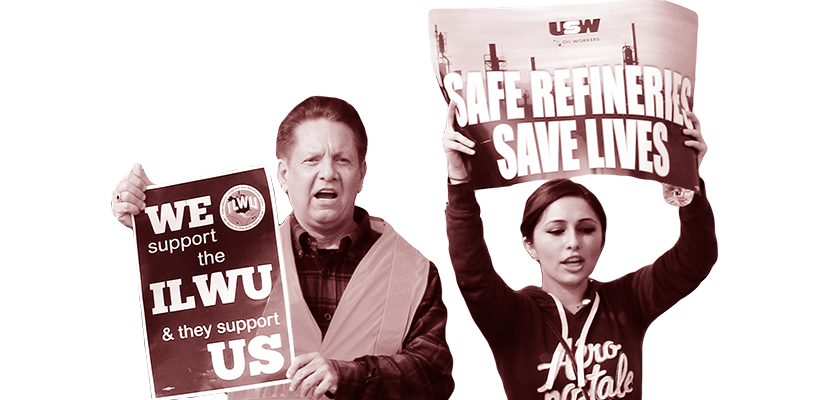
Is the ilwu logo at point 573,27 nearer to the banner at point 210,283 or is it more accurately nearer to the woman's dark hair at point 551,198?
the woman's dark hair at point 551,198

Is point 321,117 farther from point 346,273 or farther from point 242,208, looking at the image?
point 346,273

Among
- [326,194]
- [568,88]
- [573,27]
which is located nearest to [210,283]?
[326,194]

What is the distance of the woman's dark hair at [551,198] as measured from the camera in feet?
10.7

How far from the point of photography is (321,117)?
3.23 metres

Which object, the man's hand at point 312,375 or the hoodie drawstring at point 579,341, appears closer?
the man's hand at point 312,375

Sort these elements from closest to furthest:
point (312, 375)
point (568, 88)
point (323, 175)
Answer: point (312, 375) → point (323, 175) → point (568, 88)

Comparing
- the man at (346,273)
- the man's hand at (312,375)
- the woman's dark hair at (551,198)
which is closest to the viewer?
the man's hand at (312,375)

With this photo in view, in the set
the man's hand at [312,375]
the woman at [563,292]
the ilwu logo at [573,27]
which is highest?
the ilwu logo at [573,27]

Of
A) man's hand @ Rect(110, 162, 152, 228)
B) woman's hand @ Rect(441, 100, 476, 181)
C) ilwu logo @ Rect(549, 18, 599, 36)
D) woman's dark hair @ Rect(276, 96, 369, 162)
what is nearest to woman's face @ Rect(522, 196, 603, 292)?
woman's hand @ Rect(441, 100, 476, 181)

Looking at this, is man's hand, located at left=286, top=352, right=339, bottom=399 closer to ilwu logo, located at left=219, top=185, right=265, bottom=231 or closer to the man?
the man

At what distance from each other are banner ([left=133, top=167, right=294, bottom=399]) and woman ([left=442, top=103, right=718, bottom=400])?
26.8 inches

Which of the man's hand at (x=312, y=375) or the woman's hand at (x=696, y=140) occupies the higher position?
the woman's hand at (x=696, y=140)

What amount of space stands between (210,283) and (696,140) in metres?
1.85

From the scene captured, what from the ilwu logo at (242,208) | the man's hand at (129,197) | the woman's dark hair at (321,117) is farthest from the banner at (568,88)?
the man's hand at (129,197)
